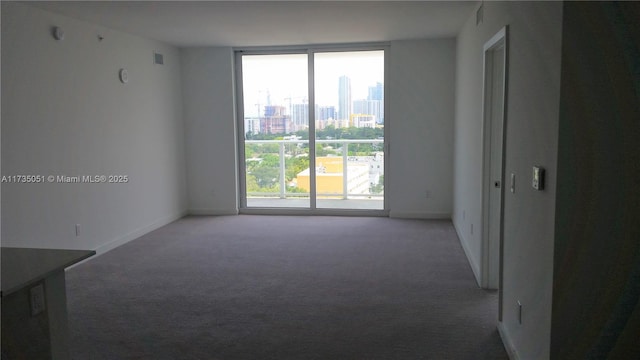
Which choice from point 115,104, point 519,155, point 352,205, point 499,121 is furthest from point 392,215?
point 519,155

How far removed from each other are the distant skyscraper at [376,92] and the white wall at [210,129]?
6.77 ft

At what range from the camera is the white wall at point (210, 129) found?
286 inches

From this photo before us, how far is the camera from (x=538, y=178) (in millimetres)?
2283

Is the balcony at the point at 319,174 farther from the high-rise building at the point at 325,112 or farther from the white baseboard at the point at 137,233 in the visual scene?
the white baseboard at the point at 137,233

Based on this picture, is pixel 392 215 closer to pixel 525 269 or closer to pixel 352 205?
pixel 352 205

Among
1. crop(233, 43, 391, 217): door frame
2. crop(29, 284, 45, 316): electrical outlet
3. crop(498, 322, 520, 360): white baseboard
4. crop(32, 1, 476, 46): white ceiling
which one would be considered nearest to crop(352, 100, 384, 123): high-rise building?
crop(233, 43, 391, 217): door frame

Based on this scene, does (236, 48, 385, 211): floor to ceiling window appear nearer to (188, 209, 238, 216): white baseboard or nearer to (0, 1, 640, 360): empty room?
(0, 1, 640, 360): empty room

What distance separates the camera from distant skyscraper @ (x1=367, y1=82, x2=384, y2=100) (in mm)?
7105

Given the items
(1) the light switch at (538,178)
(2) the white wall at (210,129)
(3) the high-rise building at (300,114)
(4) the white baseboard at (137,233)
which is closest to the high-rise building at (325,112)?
Answer: (3) the high-rise building at (300,114)

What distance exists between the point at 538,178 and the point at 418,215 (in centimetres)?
481

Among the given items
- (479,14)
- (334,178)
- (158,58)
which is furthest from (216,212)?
(479,14)

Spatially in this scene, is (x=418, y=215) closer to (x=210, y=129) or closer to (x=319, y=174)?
(x=319, y=174)

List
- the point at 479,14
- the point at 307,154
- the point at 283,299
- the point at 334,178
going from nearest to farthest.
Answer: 1. the point at 283,299
2. the point at 479,14
3. the point at 307,154
4. the point at 334,178

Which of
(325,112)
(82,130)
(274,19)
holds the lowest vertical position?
(82,130)
